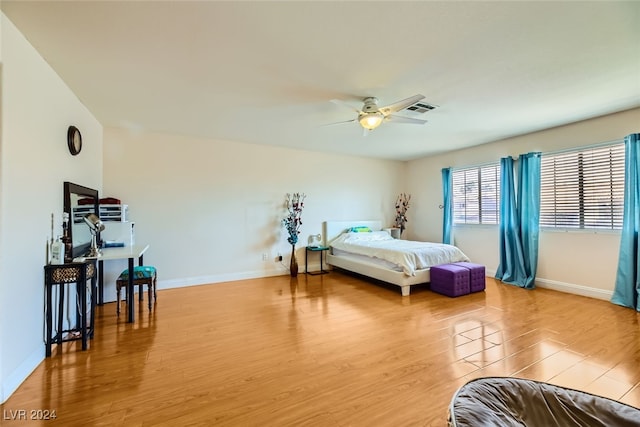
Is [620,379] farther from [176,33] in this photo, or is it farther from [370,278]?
[176,33]

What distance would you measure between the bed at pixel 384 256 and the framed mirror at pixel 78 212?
3847mm

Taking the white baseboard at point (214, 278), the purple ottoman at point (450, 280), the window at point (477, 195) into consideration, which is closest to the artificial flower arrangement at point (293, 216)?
the white baseboard at point (214, 278)

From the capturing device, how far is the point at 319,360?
2.29 m

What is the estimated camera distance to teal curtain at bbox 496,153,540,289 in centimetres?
440

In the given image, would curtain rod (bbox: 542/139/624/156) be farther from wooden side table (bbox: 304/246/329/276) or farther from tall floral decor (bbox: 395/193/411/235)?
wooden side table (bbox: 304/246/329/276)

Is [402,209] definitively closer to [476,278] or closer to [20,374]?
[476,278]

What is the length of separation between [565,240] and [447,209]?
2.02 meters

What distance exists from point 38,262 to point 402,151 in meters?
5.67

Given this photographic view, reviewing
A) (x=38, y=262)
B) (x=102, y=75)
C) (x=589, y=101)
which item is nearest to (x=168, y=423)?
(x=38, y=262)

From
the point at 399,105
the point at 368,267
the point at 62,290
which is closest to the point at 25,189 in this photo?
the point at 62,290

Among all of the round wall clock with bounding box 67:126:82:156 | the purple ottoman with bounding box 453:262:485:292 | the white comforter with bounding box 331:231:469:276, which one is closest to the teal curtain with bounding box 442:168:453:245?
the white comforter with bounding box 331:231:469:276

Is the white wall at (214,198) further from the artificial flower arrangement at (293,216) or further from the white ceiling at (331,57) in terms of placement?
the white ceiling at (331,57)

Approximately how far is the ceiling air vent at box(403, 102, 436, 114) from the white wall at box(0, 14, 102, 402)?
3.45m

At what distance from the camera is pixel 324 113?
354cm
